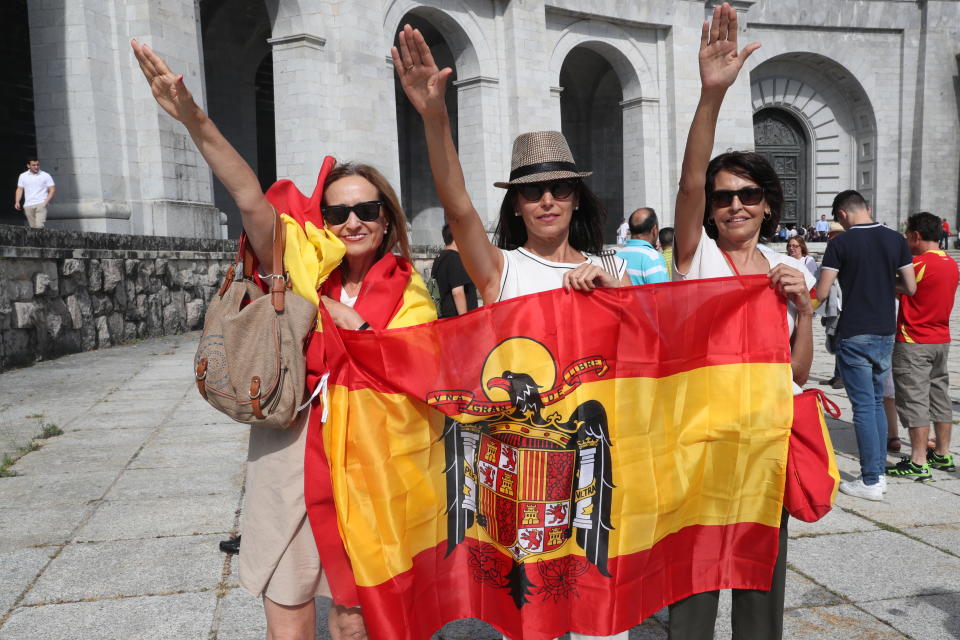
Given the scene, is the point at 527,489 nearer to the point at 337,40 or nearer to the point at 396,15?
the point at 337,40

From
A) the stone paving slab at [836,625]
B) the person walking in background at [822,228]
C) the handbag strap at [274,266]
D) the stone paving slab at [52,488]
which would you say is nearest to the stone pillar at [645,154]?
the person walking in background at [822,228]

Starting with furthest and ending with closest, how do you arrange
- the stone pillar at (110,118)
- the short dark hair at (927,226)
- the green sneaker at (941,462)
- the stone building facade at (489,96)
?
1. the stone building facade at (489,96)
2. the stone pillar at (110,118)
3. the short dark hair at (927,226)
4. the green sneaker at (941,462)

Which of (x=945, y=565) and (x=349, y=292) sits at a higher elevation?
(x=349, y=292)

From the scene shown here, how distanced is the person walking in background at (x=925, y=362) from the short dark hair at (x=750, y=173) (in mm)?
3367

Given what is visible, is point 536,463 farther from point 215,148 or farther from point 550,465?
point 215,148

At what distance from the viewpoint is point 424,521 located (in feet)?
8.04

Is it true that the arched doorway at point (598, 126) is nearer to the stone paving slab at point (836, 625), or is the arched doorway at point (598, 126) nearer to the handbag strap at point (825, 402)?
the stone paving slab at point (836, 625)

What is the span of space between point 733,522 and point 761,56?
29.3 m

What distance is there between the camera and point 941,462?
5.58 m

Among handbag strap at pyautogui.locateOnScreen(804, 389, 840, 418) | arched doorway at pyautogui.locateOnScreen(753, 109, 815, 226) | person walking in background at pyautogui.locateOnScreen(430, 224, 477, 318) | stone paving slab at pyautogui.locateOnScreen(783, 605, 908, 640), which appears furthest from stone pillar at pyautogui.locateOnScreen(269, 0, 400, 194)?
arched doorway at pyautogui.locateOnScreen(753, 109, 815, 226)

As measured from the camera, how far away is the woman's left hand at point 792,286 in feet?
8.33

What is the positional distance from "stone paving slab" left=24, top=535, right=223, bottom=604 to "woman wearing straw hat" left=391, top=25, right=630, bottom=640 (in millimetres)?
2139

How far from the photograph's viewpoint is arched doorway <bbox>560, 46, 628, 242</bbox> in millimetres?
30188

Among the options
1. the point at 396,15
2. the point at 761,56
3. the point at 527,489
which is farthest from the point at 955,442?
the point at 761,56
